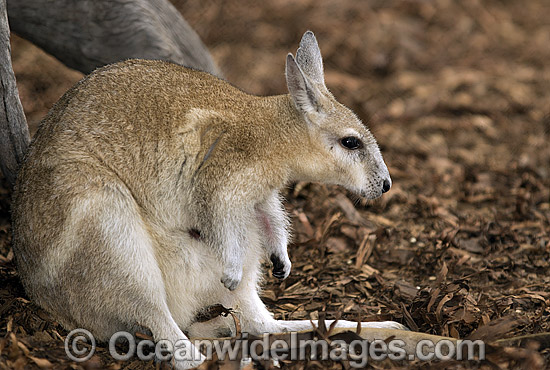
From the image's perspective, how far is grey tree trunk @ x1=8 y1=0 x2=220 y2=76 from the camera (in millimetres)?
→ 5676

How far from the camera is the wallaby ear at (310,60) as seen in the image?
4.86 meters

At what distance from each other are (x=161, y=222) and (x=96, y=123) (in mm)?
730

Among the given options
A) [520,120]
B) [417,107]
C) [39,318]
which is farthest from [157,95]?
[520,120]

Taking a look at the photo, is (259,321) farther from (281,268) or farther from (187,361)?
(187,361)

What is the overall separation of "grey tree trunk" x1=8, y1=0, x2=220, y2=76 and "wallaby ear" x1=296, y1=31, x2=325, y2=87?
1.51 metres

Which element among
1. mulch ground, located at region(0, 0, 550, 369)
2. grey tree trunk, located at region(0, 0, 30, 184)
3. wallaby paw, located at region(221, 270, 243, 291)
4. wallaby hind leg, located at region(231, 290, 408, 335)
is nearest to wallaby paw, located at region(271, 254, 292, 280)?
wallaby hind leg, located at region(231, 290, 408, 335)

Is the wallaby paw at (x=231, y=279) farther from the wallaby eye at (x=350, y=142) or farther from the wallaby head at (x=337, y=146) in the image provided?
the wallaby eye at (x=350, y=142)

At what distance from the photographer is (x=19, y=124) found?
16.4 ft

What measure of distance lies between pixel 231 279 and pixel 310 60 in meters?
1.65

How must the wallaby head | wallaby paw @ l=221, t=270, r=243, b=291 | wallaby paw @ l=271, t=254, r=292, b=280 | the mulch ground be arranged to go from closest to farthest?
wallaby paw @ l=221, t=270, r=243, b=291
the wallaby head
the mulch ground
wallaby paw @ l=271, t=254, r=292, b=280

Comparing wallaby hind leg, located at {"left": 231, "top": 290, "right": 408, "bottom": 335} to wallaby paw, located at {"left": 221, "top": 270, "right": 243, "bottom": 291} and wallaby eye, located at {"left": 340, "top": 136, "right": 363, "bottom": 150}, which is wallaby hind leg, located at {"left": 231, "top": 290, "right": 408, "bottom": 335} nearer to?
wallaby paw, located at {"left": 221, "top": 270, "right": 243, "bottom": 291}

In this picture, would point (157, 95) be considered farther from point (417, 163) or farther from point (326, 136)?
point (417, 163)

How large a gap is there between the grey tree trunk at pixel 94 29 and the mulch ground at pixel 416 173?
1.36 meters

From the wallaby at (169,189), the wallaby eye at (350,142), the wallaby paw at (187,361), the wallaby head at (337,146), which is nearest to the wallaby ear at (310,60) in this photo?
the wallaby at (169,189)
